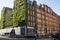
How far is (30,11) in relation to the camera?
5906cm

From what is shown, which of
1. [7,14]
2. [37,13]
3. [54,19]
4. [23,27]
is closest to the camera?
[23,27]

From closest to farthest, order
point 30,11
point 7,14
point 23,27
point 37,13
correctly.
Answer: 1. point 23,27
2. point 30,11
3. point 37,13
4. point 7,14

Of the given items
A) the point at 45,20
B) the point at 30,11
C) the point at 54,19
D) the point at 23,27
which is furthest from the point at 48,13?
the point at 23,27

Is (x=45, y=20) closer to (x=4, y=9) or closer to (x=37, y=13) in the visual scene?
(x=37, y=13)

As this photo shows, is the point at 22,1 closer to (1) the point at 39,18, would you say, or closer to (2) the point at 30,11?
(2) the point at 30,11

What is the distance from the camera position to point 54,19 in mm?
89312

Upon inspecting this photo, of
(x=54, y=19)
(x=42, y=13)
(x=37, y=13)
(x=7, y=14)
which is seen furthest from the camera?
(x=54, y=19)

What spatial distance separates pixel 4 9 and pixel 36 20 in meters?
25.9

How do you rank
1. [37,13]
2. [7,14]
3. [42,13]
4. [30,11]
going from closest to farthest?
[30,11]
[37,13]
[42,13]
[7,14]

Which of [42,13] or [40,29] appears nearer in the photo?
[40,29]

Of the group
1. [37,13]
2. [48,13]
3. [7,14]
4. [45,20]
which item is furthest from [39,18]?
[7,14]

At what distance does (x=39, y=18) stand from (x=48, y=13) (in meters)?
13.1

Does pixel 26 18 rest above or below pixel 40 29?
above

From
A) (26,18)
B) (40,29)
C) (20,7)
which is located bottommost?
(40,29)
